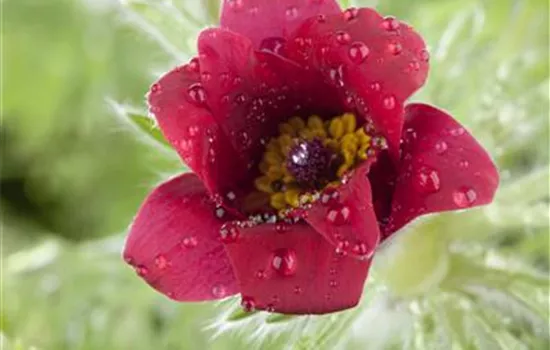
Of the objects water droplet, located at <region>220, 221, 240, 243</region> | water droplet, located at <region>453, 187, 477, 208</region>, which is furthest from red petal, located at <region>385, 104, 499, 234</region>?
water droplet, located at <region>220, 221, 240, 243</region>

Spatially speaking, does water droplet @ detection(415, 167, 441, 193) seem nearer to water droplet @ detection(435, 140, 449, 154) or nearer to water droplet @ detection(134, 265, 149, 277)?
water droplet @ detection(435, 140, 449, 154)

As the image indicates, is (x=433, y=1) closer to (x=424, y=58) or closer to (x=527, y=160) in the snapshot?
(x=527, y=160)

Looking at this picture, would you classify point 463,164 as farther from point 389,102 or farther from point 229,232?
point 229,232

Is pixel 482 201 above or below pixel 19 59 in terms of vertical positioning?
above

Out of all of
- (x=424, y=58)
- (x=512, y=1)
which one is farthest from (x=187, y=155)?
(x=512, y=1)

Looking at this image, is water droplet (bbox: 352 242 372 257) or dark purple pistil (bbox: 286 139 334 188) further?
dark purple pistil (bbox: 286 139 334 188)

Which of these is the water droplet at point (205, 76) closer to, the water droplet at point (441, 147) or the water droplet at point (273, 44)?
the water droplet at point (273, 44)
